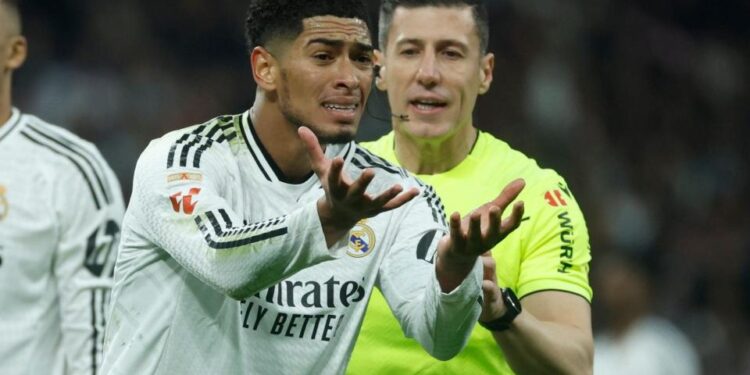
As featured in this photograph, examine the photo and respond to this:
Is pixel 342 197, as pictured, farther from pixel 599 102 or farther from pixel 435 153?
pixel 599 102

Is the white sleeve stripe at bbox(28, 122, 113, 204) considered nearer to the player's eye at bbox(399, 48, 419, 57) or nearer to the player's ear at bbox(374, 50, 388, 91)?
the player's ear at bbox(374, 50, 388, 91)

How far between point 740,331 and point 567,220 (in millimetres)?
5667

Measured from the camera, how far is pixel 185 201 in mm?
3734

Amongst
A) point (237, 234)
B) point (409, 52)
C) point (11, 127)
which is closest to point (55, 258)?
point (11, 127)

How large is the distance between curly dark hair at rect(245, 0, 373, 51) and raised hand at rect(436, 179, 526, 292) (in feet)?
2.59

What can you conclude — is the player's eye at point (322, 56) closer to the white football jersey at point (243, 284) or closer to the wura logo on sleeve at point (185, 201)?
the white football jersey at point (243, 284)

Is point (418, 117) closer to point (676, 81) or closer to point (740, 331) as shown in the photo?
point (740, 331)

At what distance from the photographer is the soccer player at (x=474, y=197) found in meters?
4.68

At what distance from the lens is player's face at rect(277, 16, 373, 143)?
4039 millimetres

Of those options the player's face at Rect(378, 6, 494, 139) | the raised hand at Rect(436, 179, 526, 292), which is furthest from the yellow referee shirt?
the raised hand at Rect(436, 179, 526, 292)

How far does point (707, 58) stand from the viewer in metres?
12.3

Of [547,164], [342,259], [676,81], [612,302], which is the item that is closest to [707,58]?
[676,81]

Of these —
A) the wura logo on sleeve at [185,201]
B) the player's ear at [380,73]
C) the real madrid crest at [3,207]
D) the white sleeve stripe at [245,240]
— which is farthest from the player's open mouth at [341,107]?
the real madrid crest at [3,207]

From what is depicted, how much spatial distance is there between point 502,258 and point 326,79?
1131 millimetres
